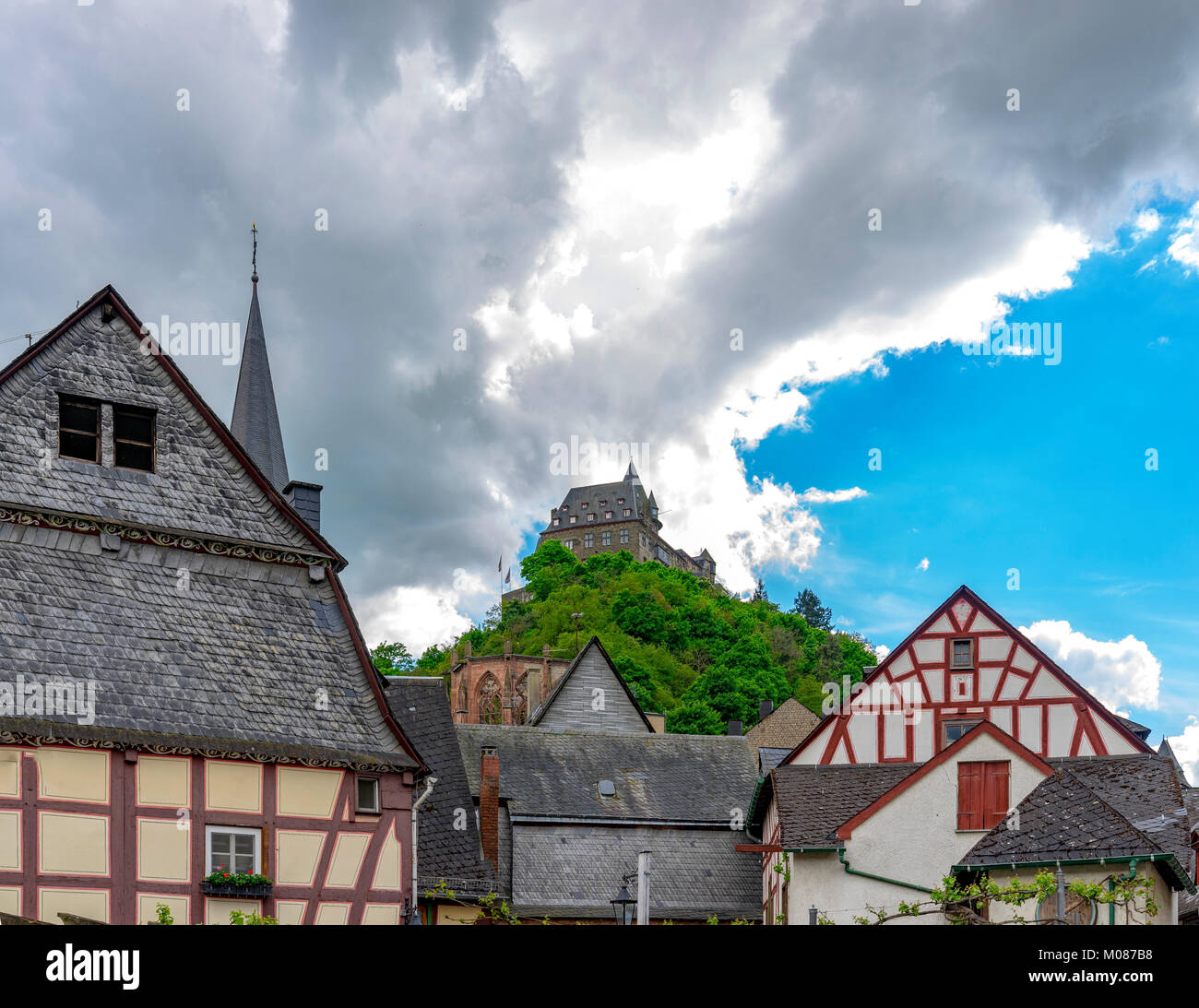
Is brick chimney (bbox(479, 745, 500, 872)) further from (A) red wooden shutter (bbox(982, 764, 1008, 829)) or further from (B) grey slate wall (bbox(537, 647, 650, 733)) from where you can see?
(B) grey slate wall (bbox(537, 647, 650, 733))

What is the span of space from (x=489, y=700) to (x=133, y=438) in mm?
67889

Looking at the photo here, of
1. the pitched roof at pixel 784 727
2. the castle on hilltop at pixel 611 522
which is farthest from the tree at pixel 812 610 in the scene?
the pitched roof at pixel 784 727

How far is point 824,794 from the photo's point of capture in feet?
93.7

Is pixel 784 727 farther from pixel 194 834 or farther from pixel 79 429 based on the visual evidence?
pixel 194 834

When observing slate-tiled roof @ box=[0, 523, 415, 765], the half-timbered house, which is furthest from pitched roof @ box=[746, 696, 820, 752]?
the half-timbered house

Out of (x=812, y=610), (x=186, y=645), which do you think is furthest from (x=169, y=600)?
(x=812, y=610)

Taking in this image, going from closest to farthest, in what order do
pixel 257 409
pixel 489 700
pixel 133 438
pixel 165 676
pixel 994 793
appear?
1. pixel 165 676
2. pixel 133 438
3. pixel 994 793
4. pixel 257 409
5. pixel 489 700

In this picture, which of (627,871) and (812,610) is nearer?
(627,871)

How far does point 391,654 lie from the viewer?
104375 millimetres

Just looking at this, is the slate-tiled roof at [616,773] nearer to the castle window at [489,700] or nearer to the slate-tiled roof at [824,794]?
the slate-tiled roof at [824,794]

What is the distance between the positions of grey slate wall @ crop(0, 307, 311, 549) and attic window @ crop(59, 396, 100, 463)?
0.49ft

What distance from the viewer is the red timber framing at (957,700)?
33125mm

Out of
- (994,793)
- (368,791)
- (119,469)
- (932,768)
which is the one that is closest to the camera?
(368,791)
